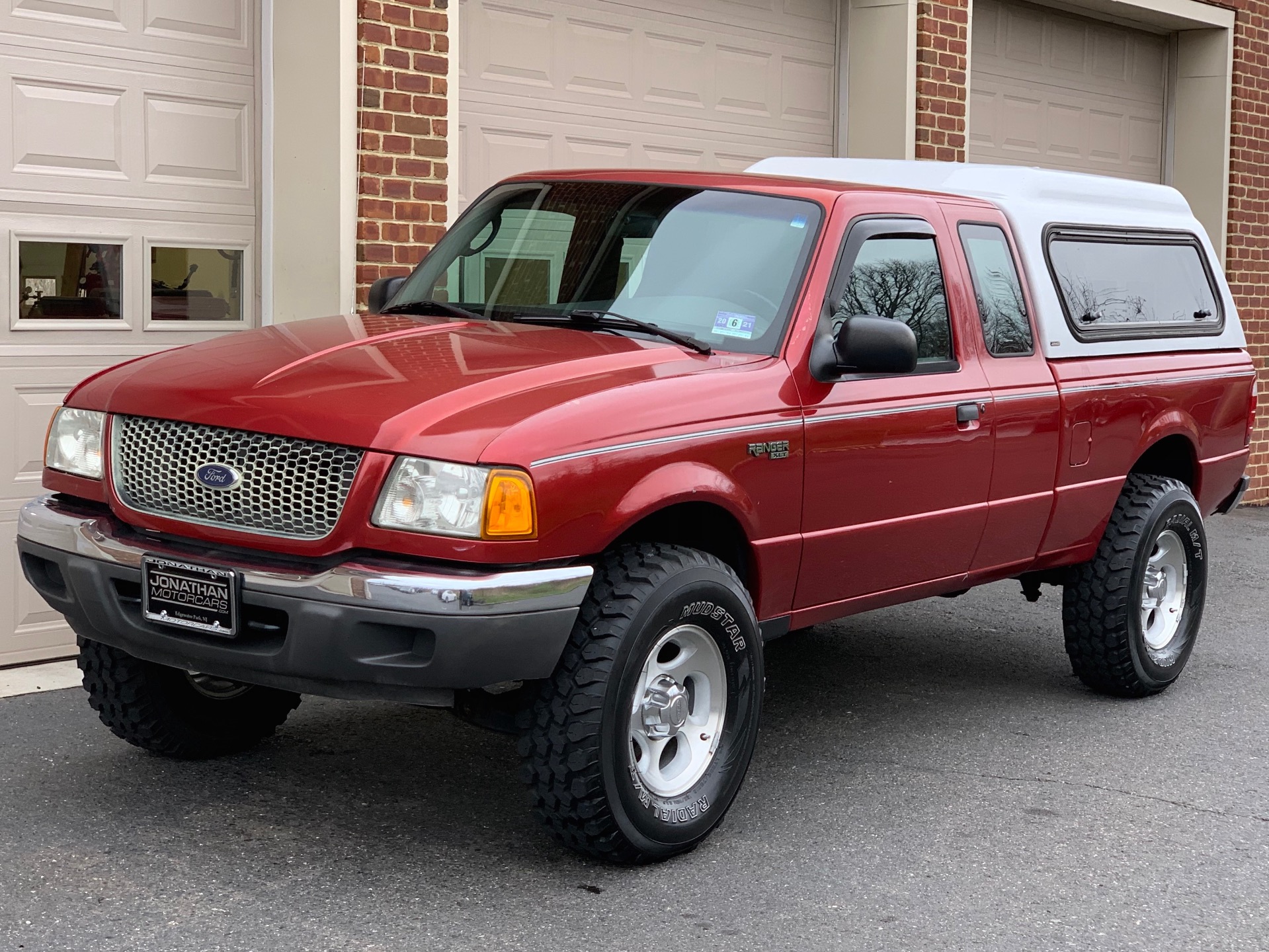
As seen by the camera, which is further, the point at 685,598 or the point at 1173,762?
the point at 1173,762

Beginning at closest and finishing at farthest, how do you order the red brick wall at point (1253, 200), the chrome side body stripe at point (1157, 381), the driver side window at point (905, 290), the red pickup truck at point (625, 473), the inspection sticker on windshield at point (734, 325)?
the red pickup truck at point (625, 473), the inspection sticker on windshield at point (734, 325), the driver side window at point (905, 290), the chrome side body stripe at point (1157, 381), the red brick wall at point (1253, 200)

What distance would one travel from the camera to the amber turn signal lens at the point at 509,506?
382 centimetres

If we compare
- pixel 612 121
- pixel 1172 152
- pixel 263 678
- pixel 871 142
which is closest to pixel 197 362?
pixel 263 678

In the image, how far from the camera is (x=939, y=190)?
607 cm

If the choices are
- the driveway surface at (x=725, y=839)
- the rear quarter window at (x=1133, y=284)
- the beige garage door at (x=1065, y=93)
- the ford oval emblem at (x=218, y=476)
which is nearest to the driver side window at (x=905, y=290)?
the rear quarter window at (x=1133, y=284)

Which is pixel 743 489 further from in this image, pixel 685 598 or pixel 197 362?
pixel 197 362

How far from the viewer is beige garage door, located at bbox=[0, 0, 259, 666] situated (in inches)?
259

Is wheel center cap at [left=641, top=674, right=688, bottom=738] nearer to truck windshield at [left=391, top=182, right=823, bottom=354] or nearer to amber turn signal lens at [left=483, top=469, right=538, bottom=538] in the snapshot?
amber turn signal lens at [left=483, top=469, right=538, bottom=538]

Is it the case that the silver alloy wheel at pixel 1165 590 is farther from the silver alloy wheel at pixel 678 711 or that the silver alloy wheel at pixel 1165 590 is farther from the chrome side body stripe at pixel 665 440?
the silver alloy wheel at pixel 678 711

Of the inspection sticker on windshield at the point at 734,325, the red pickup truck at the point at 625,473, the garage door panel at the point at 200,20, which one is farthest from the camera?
the garage door panel at the point at 200,20

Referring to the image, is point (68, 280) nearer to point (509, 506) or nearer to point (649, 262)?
point (649, 262)

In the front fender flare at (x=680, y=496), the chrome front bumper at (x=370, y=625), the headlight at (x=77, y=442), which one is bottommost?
the chrome front bumper at (x=370, y=625)

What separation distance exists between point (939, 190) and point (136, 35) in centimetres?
357

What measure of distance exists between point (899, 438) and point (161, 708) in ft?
8.22
